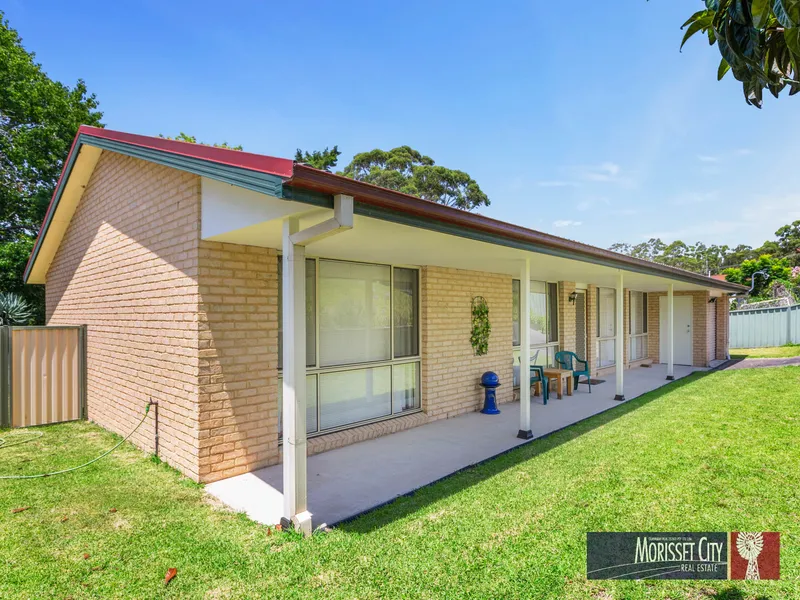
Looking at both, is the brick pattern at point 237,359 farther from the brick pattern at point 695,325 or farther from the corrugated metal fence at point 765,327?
the corrugated metal fence at point 765,327

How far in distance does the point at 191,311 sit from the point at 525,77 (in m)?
9.31

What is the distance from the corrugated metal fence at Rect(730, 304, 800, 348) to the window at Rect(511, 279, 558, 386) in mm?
14215

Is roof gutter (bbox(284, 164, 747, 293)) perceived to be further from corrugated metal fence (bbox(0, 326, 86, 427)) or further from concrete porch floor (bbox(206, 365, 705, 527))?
corrugated metal fence (bbox(0, 326, 86, 427))

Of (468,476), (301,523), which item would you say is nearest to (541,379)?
(468,476)

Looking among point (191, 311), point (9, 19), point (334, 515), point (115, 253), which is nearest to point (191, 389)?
point (191, 311)

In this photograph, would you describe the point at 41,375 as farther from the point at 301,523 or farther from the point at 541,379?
the point at 541,379

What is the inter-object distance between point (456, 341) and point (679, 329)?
1104 centimetres

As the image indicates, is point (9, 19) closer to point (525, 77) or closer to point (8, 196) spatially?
point (8, 196)

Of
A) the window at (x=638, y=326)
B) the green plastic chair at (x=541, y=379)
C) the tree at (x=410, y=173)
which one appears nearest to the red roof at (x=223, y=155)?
the green plastic chair at (x=541, y=379)

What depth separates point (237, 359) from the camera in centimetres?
486

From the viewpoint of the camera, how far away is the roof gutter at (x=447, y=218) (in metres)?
2.95

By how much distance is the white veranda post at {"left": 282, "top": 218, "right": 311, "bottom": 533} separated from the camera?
11.9 ft

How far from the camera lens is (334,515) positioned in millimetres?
3959

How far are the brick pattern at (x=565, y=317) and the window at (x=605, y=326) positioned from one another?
180 cm
